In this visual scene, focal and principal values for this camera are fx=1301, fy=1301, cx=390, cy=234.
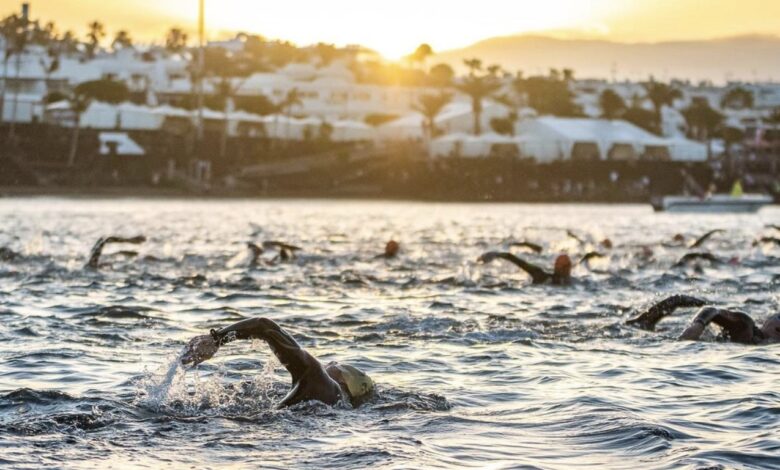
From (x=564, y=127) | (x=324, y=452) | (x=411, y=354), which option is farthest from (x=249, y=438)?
(x=564, y=127)

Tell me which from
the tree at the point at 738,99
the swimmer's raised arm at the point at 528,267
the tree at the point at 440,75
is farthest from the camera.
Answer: the tree at the point at 738,99

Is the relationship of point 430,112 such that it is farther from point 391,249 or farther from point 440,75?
point 391,249

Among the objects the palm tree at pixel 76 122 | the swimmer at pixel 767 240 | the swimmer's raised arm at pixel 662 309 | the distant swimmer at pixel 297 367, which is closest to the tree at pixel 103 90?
the palm tree at pixel 76 122

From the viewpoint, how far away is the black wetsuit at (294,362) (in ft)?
29.6

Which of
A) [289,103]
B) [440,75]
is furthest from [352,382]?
[440,75]

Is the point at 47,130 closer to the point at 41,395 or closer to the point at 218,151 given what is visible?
the point at 218,151

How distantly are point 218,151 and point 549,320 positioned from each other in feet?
290

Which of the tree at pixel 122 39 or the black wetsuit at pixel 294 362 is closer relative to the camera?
the black wetsuit at pixel 294 362

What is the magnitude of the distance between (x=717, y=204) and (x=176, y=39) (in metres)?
107

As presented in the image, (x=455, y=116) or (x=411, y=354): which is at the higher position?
(x=455, y=116)

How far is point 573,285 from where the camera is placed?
899 inches

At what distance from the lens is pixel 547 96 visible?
148m

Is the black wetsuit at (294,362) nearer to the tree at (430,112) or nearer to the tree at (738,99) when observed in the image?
the tree at (430,112)

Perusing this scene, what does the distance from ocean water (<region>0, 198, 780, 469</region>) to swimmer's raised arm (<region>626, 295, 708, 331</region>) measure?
0.21 meters
